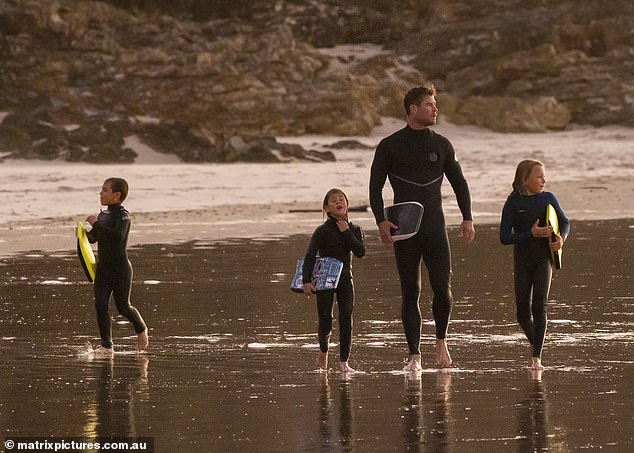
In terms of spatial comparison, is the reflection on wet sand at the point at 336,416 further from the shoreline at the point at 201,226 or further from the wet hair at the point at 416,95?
the shoreline at the point at 201,226

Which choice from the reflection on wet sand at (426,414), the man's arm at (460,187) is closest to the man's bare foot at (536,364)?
the reflection on wet sand at (426,414)

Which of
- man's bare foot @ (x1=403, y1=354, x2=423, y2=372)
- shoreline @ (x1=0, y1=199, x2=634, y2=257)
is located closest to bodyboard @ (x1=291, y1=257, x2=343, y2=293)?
man's bare foot @ (x1=403, y1=354, x2=423, y2=372)

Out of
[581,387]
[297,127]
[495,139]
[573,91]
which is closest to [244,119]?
[297,127]

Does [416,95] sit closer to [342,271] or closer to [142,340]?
[342,271]

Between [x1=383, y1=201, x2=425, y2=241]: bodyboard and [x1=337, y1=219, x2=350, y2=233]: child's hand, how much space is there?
256mm

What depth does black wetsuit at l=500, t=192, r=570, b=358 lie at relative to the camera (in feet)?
31.2

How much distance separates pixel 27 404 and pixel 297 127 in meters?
33.7

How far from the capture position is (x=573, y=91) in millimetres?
45938

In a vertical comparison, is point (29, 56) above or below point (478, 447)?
above

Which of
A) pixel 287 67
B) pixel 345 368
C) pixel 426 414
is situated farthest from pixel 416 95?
pixel 287 67

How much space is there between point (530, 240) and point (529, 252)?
0.22ft

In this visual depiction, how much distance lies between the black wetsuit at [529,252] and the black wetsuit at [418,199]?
264 mm

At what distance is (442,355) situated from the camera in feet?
31.1

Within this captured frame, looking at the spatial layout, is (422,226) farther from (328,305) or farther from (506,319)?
(506,319)
